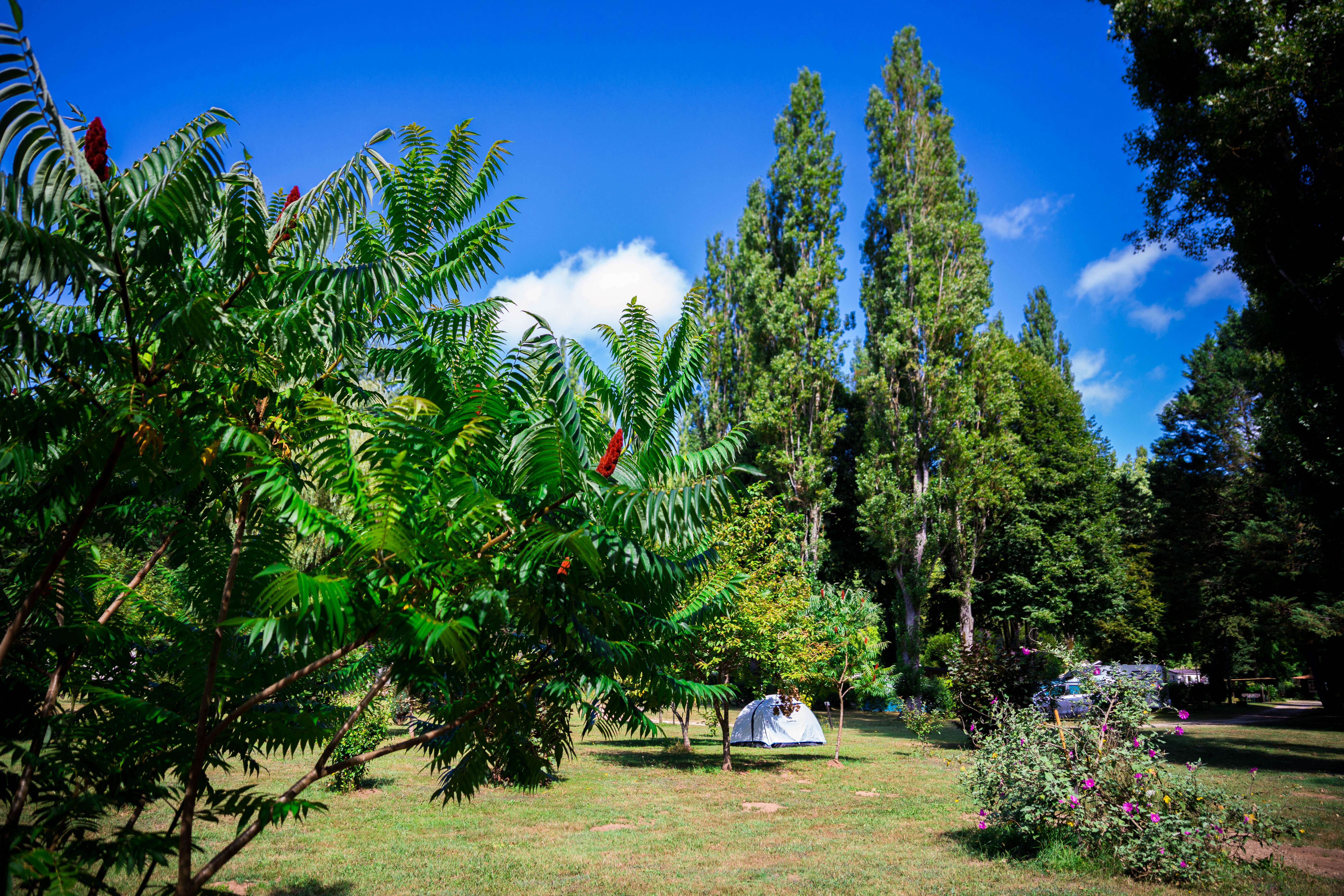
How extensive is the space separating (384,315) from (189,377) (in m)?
0.91

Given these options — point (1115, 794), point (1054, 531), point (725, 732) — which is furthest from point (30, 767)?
point (1054, 531)

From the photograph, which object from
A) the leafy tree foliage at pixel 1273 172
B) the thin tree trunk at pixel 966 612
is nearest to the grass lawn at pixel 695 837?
the leafy tree foliage at pixel 1273 172

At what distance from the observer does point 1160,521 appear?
129ft

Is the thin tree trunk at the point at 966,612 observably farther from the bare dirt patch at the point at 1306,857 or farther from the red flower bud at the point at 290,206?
the red flower bud at the point at 290,206

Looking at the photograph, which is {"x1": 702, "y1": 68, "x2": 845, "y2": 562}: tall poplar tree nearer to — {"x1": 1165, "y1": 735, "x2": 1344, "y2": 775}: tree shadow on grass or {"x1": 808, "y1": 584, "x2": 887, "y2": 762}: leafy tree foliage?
{"x1": 808, "y1": 584, "x2": 887, "y2": 762}: leafy tree foliage

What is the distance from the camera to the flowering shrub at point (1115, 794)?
8.67m

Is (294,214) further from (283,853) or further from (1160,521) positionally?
(1160,521)

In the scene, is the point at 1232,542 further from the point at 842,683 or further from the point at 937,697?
the point at 842,683

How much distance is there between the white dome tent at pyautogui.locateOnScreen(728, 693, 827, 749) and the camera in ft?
77.3

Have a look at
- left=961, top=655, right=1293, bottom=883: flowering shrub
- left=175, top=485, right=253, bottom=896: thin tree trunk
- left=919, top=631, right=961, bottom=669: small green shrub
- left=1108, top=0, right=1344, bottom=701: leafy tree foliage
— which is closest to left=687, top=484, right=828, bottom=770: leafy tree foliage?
left=961, top=655, right=1293, bottom=883: flowering shrub

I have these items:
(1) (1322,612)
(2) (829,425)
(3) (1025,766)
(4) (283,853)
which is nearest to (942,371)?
(2) (829,425)

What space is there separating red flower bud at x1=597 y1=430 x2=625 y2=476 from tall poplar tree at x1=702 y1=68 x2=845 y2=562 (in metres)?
26.6

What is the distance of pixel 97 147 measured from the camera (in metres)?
2.85

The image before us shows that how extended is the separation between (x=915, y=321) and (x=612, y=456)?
3059 centimetres
